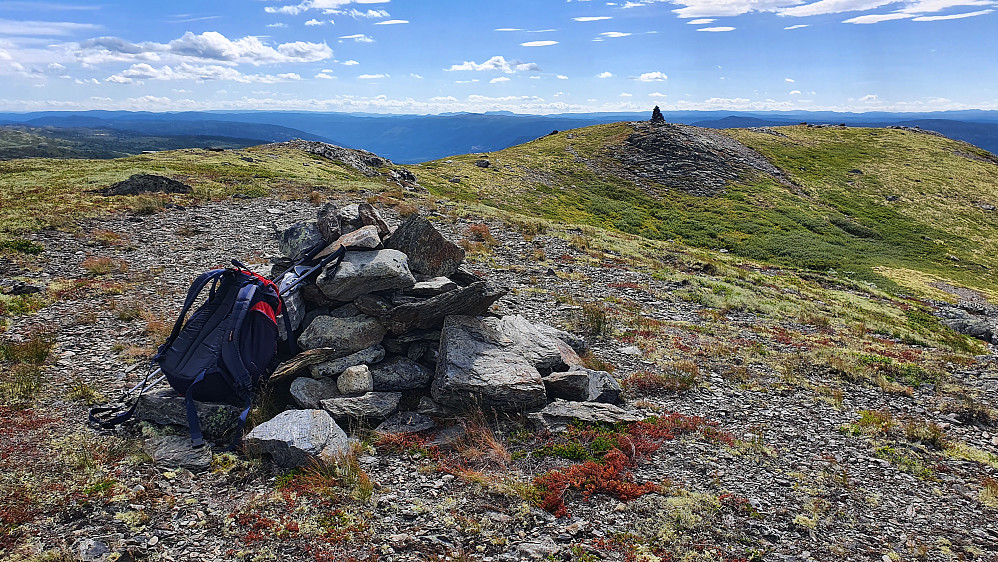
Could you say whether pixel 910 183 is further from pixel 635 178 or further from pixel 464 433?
pixel 464 433

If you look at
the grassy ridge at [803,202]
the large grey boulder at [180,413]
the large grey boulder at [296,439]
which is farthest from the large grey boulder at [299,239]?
the grassy ridge at [803,202]

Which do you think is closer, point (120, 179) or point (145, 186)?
point (145, 186)

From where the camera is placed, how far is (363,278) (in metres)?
11.0

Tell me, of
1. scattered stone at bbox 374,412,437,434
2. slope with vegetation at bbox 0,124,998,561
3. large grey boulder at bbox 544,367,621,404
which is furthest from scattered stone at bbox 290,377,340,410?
large grey boulder at bbox 544,367,621,404

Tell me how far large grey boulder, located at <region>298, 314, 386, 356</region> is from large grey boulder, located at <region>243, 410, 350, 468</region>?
6.18 feet

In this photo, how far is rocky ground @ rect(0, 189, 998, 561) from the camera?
269 inches

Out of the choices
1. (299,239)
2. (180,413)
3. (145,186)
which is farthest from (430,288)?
(145,186)

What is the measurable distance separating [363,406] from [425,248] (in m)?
4.41

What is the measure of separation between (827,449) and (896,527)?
260 cm

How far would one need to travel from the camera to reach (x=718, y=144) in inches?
3393

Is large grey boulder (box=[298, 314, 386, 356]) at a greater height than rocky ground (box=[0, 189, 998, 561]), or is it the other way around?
large grey boulder (box=[298, 314, 386, 356])

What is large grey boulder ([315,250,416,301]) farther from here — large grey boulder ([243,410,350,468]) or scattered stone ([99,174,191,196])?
scattered stone ([99,174,191,196])

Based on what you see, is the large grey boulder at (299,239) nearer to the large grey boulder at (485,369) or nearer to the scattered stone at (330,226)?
the scattered stone at (330,226)

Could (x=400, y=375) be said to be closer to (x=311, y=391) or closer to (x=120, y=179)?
(x=311, y=391)
